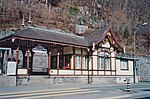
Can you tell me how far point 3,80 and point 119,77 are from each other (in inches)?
655

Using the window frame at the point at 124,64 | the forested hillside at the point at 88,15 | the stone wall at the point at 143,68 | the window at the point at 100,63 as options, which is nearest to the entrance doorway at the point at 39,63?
the forested hillside at the point at 88,15

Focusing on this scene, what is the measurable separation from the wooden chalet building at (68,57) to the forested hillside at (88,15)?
7.20 m

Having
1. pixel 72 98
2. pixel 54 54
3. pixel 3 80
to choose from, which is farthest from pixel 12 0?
pixel 72 98

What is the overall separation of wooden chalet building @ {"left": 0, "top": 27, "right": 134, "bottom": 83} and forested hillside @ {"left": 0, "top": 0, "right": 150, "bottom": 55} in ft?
23.6

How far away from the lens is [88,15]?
51719 mm

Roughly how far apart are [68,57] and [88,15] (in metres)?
25.1

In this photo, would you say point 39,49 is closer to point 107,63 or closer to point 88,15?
point 107,63

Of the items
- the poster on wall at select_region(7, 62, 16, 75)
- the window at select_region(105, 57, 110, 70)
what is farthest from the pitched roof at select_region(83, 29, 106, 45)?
the poster on wall at select_region(7, 62, 16, 75)

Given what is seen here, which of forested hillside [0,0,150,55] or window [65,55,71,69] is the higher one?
forested hillside [0,0,150,55]

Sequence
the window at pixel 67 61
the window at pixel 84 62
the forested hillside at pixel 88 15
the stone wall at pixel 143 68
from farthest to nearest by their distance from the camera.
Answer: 1. the stone wall at pixel 143 68
2. the forested hillside at pixel 88 15
3. the window at pixel 84 62
4. the window at pixel 67 61

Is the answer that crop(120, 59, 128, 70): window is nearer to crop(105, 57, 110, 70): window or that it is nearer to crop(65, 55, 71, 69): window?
crop(105, 57, 110, 70): window

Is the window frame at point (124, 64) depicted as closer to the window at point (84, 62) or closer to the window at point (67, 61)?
the window at point (84, 62)

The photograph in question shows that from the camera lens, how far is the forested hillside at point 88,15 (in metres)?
37.1

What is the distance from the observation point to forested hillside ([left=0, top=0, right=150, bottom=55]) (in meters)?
37.1
